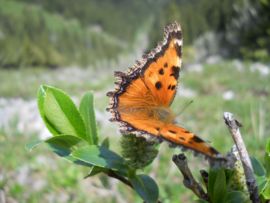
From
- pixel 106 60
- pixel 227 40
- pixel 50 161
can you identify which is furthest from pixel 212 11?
pixel 106 60

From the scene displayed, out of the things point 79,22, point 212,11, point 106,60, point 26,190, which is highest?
point 79,22

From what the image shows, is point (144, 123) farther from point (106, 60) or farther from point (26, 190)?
point (106, 60)

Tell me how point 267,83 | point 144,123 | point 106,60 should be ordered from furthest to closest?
1. point 106,60
2. point 267,83
3. point 144,123

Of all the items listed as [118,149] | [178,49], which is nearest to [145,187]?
[178,49]

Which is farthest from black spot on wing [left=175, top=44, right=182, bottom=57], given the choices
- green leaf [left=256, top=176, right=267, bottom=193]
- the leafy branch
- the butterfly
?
green leaf [left=256, top=176, right=267, bottom=193]

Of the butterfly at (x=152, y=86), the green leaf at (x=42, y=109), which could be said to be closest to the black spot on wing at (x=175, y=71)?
the butterfly at (x=152, y=86)

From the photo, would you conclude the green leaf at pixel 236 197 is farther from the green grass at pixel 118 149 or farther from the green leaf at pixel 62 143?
the green leaf at pixel 62 143
